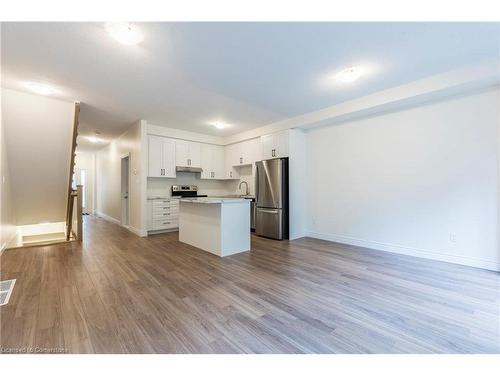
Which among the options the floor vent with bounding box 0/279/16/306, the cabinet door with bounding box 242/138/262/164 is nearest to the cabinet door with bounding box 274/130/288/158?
the cabinet door with bounding box 242/138/262/164

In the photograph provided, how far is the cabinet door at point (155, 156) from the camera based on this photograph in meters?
5.46

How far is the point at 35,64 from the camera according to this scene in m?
2.72

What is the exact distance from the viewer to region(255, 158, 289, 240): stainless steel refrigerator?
4.86m

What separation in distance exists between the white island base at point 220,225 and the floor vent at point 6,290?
7.90ft

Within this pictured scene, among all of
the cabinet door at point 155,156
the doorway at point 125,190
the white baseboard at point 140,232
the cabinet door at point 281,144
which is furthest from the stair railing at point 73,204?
the cabinet door at point 281,144

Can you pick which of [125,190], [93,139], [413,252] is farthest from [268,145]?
[93,139]

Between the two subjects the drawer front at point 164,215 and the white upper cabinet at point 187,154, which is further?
the white upper cabinet at point 187,154

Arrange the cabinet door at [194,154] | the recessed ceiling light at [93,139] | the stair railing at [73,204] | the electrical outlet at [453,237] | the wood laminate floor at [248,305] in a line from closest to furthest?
the wood laminate floor at [248,305], the electrical outlet at [453,237], the stair railing at [73,204], the cabinet door at [194,154], the recessed ceiling light at [93,139]

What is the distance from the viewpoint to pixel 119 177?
22.0 ft

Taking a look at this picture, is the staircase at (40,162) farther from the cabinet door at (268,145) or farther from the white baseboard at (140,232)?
the cabinet door at (268,145)

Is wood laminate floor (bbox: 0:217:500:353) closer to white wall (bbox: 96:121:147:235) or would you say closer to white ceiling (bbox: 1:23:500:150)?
white wall (bbox: 96:121:147:235)

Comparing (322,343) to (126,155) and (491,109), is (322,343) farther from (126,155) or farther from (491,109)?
(126,155)

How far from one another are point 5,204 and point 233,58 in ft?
16.4
